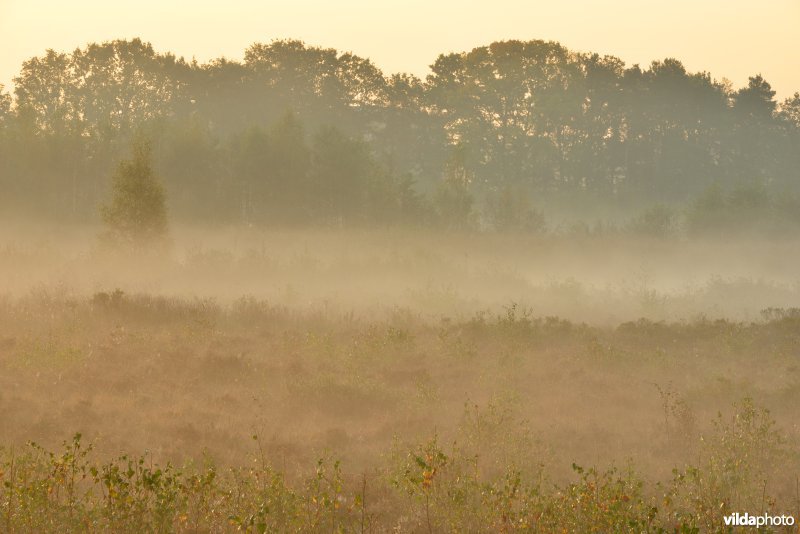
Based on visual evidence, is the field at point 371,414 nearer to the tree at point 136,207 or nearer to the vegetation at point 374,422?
the vegetation at point 374,422

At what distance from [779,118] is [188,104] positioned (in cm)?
6489

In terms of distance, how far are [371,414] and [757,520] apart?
736 cm

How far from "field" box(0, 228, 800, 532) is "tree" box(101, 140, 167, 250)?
2008 mm

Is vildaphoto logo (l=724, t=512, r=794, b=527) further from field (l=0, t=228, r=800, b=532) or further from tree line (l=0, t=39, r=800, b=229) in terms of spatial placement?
tree line (l=0, t=39, r=800, b=229)

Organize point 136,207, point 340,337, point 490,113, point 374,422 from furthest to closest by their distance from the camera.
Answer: point 490,113, point 136,207, point 340,337, point 374,422

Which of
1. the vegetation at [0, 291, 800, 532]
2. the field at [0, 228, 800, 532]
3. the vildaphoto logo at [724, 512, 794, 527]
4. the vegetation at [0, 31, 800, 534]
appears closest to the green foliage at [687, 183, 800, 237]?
the vegetation at [0, 31, 800, 534]

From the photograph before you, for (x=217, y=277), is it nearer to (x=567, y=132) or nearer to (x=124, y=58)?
(x=124, y=58)

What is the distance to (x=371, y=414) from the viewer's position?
15.5m

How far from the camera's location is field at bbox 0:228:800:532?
9688mm

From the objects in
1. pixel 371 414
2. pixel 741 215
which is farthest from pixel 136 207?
pixel 741 215

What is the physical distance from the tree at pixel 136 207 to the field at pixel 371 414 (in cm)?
201

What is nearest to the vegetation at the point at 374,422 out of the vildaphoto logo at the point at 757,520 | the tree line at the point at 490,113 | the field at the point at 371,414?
the field at the point at 371,414

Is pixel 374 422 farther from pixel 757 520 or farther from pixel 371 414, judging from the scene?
pixel 757 520

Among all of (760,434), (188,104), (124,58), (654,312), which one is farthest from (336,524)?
(124,58)
